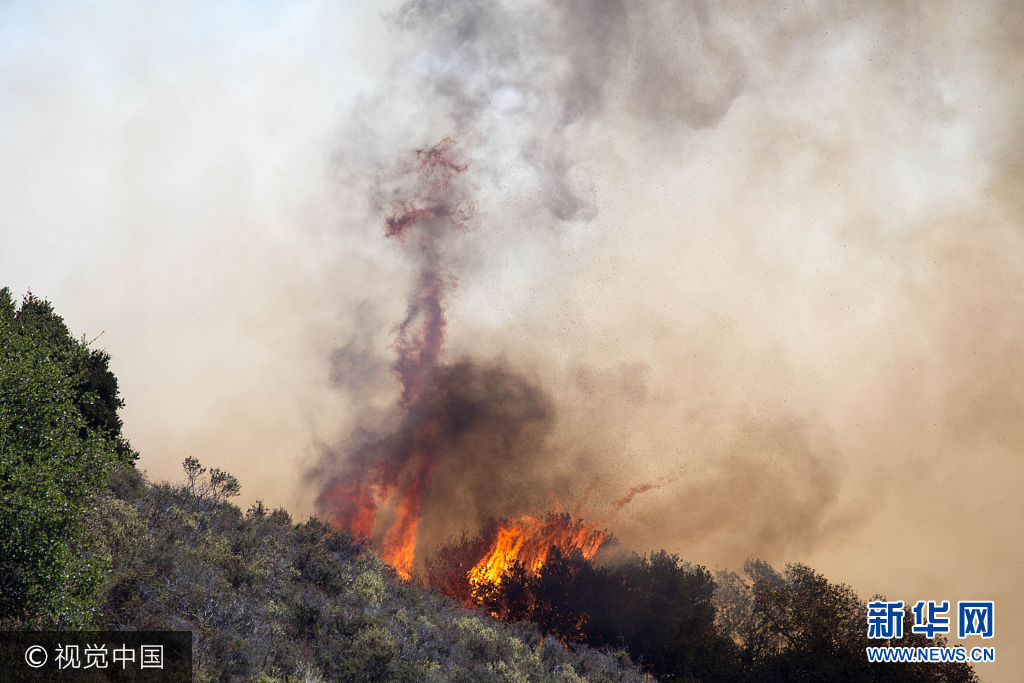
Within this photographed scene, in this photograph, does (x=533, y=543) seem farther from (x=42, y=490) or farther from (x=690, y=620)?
(x=42, y=490)

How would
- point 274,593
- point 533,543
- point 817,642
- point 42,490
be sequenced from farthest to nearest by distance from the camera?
point 533,543 → point 817,642 → point 274,593 → point 42,490

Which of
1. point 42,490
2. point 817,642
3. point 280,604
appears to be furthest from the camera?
point 817,642

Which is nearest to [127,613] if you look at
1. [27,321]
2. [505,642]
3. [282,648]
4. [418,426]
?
[282,648]

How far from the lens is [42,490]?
17.9 metres

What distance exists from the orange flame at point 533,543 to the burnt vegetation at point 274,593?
4.54 metres

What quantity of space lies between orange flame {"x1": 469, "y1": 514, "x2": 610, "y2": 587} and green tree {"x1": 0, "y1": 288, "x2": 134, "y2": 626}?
1928 inches

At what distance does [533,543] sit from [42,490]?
188 ft

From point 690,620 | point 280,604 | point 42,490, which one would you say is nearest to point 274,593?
point 280,604

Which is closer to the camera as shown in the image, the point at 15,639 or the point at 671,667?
the point at 15,639

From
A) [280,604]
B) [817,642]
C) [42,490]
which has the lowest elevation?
[817,642]

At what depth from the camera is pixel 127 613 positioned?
66.2 ft

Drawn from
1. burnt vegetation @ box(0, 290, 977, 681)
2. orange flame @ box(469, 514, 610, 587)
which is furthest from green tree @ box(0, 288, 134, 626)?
orange flame @ box(469, 514, 610, 587)

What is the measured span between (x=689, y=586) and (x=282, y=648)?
41978 mm

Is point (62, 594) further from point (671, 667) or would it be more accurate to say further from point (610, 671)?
point (671, 667)
